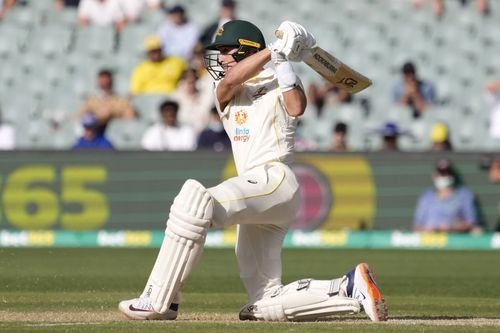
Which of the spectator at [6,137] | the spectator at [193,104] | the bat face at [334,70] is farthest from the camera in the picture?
the spectator at [6,137]

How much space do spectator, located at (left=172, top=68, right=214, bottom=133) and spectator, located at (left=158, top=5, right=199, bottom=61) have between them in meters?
1.13

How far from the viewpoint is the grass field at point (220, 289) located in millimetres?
6043

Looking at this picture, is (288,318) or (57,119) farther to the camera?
(57,119)

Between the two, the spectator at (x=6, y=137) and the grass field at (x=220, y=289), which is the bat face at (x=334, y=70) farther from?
the spectator at (x=6, y=137)

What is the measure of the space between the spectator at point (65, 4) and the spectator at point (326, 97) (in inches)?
171

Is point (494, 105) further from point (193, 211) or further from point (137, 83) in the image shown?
point (193, 211)

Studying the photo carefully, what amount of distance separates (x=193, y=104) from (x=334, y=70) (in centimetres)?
864

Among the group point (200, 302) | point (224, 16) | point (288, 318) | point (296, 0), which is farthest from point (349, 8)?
point (288, 318)

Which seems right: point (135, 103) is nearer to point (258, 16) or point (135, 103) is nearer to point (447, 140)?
point (258, 16)

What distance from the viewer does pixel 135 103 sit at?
15852 millimetres

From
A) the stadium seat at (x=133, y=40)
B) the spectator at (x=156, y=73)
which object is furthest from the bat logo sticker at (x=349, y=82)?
the stadium seat at (x=133, y=40)

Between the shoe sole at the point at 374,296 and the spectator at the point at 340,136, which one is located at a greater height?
the spectator at the point at 340,136

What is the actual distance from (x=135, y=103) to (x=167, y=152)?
225 cm

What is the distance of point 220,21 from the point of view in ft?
53.4
